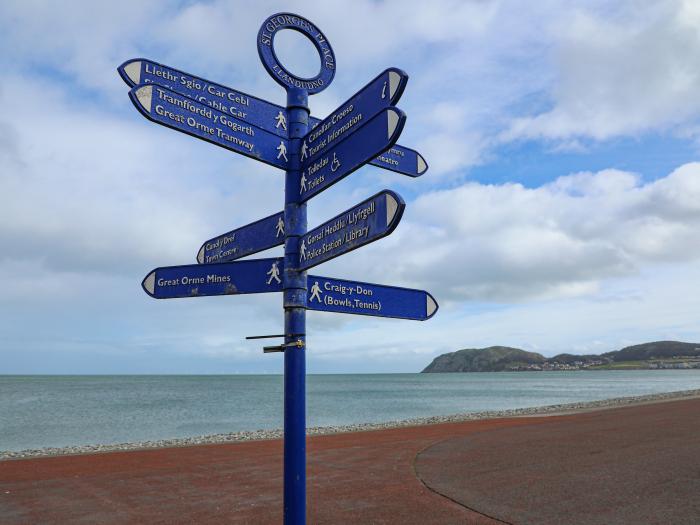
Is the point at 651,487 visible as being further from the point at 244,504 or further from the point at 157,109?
the point at 157,109

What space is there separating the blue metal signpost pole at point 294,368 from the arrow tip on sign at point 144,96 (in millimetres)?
1077

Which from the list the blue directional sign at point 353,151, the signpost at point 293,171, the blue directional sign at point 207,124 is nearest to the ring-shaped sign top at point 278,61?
the signpost at point 293,171

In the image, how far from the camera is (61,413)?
174ft

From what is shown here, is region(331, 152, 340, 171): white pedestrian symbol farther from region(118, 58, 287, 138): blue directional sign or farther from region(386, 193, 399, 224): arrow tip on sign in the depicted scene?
region(118, 58, 287, 138): blue directional sign

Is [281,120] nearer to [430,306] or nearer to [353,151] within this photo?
[353,151]

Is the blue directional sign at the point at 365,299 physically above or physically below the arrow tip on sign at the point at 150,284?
below

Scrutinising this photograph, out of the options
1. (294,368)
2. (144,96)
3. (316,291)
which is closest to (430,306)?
(316,291)

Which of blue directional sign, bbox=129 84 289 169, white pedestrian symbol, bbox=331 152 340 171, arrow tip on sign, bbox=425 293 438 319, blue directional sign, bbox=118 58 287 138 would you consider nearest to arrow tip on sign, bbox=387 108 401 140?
white pedestrian symbol, bbox=331 152 340 171

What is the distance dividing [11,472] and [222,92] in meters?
12.9

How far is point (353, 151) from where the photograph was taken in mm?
3203

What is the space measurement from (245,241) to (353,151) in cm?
150

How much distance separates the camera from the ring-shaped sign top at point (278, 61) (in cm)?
383

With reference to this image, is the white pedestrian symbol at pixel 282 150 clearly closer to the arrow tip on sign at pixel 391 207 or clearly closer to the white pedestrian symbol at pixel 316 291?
the white pedestrian symbol at pixel 316 291

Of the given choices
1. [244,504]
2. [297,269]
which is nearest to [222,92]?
[297,269]
